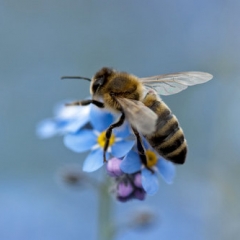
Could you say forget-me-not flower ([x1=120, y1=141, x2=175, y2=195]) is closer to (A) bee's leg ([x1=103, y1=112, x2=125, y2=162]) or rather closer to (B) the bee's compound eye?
(A) bee's leg ([x1=103, y1=112, x2=125, y2=162])

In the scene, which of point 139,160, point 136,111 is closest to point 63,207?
point 139,160

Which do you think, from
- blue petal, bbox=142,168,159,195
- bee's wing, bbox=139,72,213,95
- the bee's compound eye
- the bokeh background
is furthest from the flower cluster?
the bokeh background

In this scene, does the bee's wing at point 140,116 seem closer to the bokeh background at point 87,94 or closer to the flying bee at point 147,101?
the flying bee at point 147,101

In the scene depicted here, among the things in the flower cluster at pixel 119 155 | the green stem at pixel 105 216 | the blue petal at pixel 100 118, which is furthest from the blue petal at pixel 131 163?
the green stem at pixel 105 216

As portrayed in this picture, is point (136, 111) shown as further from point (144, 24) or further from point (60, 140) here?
point (144, 24)

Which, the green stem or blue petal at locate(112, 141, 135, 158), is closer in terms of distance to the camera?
blue petal at locate(112, 141, 135, 158)
